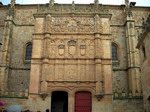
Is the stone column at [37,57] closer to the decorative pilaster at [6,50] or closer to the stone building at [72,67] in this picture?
the stone building at [72,67]

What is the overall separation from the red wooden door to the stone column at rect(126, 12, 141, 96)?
5491 millimetres

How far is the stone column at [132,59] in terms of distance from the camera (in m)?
23.7

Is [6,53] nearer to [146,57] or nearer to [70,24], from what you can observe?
[70,24]

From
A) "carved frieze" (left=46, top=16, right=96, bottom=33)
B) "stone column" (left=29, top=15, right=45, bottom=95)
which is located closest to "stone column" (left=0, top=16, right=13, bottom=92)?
"stone column" (left=29, top=15, right=45, bottom=95)

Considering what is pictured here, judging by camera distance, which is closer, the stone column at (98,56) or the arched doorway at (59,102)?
the stone column at (98,56)

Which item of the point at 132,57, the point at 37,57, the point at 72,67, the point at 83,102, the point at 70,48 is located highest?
the point at 132,57

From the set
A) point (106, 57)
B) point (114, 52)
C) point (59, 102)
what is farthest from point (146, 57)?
point (114, 52)

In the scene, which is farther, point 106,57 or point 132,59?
point 132,59

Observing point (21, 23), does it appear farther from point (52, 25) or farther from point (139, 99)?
point (139, 99)

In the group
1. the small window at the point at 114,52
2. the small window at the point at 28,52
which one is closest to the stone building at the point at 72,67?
the small window at the point at 114,52

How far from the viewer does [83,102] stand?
19.2 m

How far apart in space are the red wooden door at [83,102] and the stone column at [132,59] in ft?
18.0

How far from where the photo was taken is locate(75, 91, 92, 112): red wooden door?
1908cm

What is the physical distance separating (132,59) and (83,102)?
792cm
